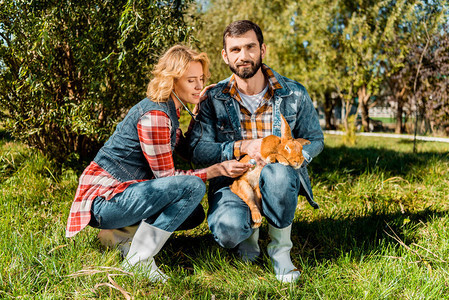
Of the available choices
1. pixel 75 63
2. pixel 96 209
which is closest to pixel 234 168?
pixel 96 209

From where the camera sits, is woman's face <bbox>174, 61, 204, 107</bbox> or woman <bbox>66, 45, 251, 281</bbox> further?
woman's face <bbox>174, 61, 204, 107</bbox>

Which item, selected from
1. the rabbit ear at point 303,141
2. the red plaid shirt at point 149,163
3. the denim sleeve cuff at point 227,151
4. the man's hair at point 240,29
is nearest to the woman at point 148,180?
the red plaid shirt at point 149,163

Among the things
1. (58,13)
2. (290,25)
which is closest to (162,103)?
→ (58,13)

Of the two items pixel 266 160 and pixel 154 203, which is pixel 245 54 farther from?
pixel 154 203

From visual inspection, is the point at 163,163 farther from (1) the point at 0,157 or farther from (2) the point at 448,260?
(1) the point at 0,157

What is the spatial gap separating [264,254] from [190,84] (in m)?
1.40

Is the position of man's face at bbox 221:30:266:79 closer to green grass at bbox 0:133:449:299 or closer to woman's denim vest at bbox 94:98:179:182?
woman's denim vest at bbox 94:98:179:182

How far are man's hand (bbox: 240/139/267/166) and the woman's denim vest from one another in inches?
21.5

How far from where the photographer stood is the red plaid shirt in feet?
8.19

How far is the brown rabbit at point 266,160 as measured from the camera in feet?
8.30

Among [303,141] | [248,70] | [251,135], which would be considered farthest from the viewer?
[251,135]

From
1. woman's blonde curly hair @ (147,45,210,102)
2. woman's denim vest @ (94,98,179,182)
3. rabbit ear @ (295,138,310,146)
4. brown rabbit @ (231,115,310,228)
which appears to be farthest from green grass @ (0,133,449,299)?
woman's blonde curly hair @ (147,45,210,102)

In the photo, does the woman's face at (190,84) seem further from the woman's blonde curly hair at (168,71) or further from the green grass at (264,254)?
the green grass at (264,254)

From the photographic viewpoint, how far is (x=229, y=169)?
261 centimetres
